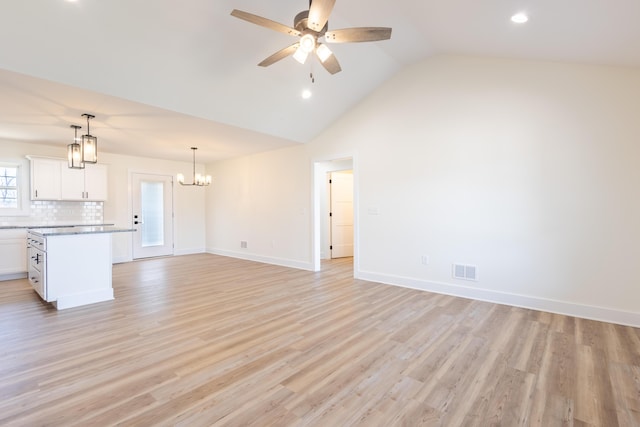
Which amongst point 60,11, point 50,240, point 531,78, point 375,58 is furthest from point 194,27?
point 531,78

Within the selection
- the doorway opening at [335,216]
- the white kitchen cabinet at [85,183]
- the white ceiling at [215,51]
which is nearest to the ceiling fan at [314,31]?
the white ceiling at [215,51]

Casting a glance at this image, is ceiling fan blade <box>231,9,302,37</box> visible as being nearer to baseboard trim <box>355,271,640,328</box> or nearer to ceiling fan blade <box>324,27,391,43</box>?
ceiling fan blade <box>324,27,391,43</box>

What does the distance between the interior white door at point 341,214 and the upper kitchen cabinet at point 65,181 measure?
522 centimetres

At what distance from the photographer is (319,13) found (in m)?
2.29

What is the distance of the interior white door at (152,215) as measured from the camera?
7367 mm

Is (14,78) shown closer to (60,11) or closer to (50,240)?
(60,11)

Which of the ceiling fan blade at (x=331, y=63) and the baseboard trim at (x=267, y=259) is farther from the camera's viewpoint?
the baseboard trim at (x=267, y=259)

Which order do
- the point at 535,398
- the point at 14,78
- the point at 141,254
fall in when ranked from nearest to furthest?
the point at 535,398
the point at 14,78
the point at 141,254

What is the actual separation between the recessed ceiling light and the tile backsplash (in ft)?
26.3

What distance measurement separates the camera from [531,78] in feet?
12.1

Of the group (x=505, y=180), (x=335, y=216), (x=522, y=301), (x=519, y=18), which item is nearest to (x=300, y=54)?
(x=519, y=18)

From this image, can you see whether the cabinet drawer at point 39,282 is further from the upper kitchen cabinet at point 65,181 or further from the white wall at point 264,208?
the white wall at point 264,208

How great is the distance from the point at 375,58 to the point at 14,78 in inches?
167

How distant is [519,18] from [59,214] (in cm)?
827
